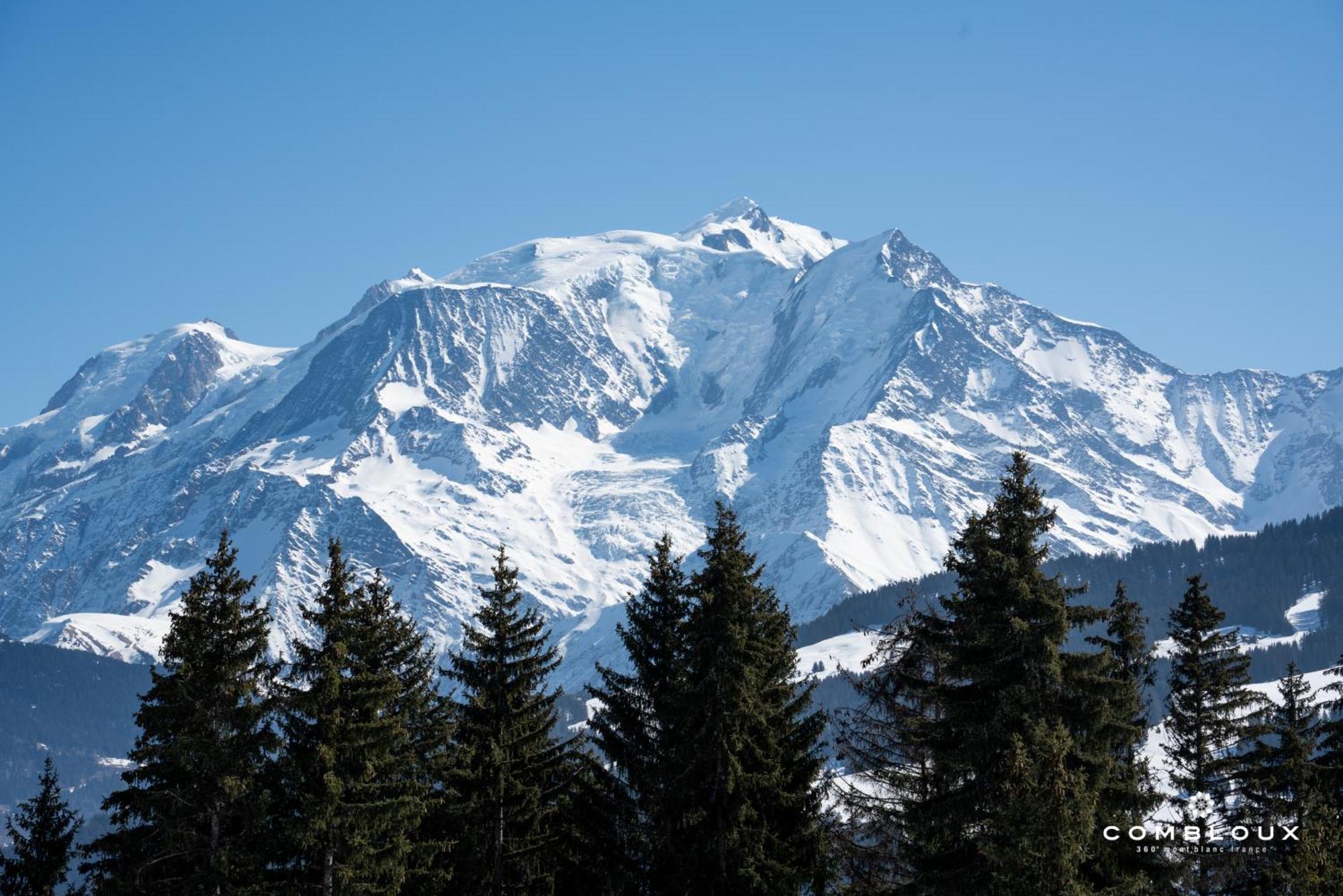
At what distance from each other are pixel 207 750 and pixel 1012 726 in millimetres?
18892

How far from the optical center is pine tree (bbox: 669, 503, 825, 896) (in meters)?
36.7

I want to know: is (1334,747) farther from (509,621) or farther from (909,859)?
(509,621)

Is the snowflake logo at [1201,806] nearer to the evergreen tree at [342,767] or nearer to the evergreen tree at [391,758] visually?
the evergreen tree at [391,758]

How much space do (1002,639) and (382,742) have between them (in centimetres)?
1528

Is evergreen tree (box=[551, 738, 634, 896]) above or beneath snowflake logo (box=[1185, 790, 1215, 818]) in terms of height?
beneath

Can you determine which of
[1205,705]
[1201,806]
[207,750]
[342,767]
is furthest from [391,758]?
[1205,705]

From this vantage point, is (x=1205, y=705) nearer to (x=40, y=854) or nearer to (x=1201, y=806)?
(x=1201, y=806)

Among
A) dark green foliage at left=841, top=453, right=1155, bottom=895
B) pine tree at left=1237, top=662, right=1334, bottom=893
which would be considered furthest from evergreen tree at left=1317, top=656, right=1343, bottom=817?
dark green foliage at left=841, top=453, right=1155, bottom=895

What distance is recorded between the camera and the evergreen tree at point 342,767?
35781 mm

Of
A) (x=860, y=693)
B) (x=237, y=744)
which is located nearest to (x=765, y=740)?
(x=860, y=693)

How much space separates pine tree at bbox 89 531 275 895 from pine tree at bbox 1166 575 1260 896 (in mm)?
24372

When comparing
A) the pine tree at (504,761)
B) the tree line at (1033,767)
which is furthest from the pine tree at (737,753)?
the pine tree at (504,761)

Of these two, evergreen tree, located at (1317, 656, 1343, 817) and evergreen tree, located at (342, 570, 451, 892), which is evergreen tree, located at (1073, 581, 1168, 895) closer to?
evergreen tree, located at (1317, 656, 1343, 817)

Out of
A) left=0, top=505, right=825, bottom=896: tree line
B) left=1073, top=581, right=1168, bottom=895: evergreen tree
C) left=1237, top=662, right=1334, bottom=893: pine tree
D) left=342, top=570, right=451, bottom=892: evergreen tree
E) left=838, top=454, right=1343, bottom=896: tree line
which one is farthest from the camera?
left=1237, top=662, right=1334, bottom=893: pine tree
